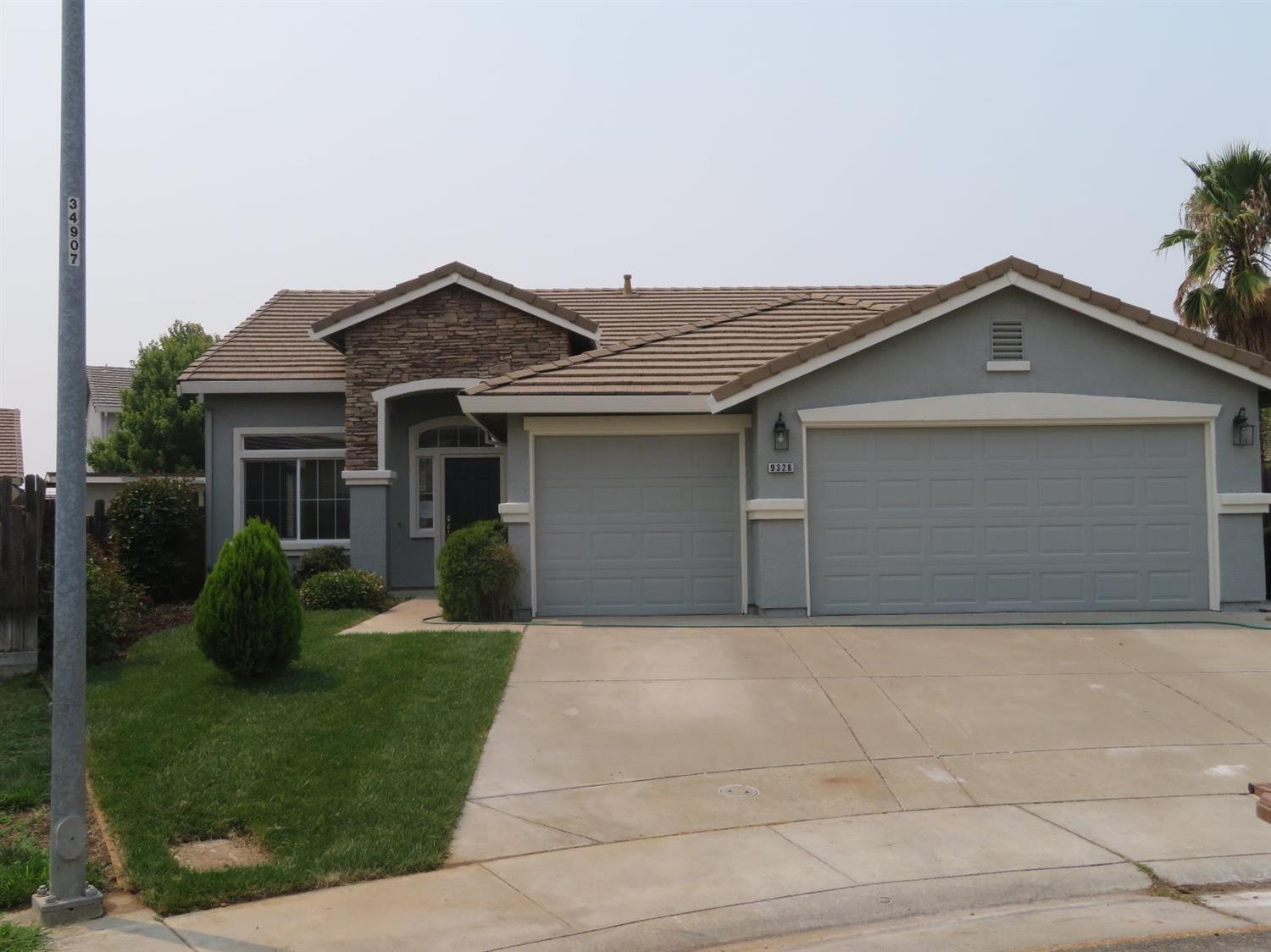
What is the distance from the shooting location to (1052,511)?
1409cm

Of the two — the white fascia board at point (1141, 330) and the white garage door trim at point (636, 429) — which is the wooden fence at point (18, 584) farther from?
the white fascia board at point (1141, 330)

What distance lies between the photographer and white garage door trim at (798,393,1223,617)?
45.6 ft

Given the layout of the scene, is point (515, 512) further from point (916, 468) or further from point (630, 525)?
point (916, 468)

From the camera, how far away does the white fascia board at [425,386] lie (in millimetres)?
17266

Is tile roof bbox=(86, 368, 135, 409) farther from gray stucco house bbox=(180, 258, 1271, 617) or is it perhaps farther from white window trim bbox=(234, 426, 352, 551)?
gray stucco house bbox=(180, 258, 1271, 617)

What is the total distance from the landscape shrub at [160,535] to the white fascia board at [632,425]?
726cm

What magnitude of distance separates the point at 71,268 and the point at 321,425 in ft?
43.4

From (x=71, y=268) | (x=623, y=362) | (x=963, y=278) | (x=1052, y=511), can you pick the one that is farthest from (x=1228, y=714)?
(x=71, y=268)

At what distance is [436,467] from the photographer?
18891 millimetres

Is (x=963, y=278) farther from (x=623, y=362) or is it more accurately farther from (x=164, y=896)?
(x=164, y=896)

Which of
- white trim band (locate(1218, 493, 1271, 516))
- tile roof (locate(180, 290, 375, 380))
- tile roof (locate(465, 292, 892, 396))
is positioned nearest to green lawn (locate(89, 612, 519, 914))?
tile roof (locate(465, 292, 892, 396))

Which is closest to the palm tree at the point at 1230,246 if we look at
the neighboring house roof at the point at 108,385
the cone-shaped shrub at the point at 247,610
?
the cone-shaped shrub at the point at 247,610

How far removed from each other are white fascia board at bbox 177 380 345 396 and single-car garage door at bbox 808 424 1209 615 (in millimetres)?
8440

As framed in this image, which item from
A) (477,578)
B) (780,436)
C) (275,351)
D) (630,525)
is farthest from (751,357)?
(275,351)
